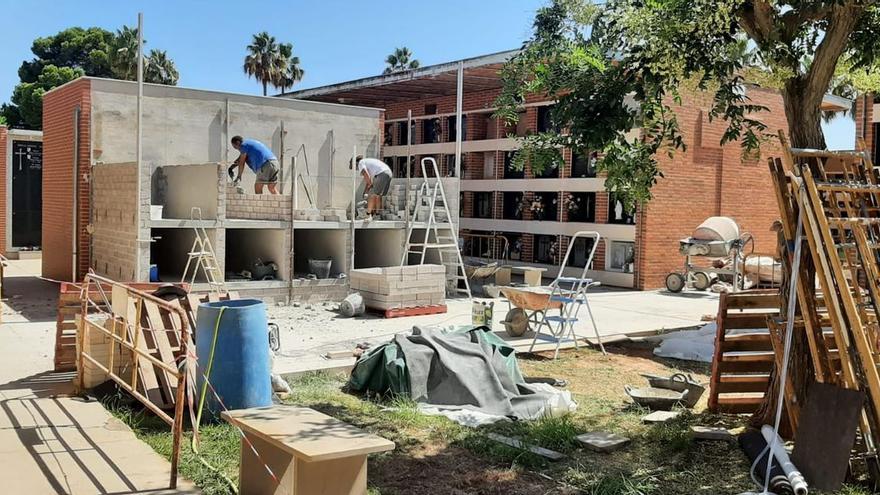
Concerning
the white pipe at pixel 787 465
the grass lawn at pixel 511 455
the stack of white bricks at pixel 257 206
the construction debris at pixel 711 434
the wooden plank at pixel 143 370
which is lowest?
the grass lawn at pixel 511 455

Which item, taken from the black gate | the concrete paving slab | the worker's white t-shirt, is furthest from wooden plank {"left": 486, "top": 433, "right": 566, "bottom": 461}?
the black gate

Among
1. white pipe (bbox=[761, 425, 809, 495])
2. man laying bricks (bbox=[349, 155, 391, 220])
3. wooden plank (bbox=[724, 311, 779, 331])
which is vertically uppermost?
man laying bricks (bbox=[349, 155, 391, 220])

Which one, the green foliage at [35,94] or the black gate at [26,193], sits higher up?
the green foliage at [35,94]

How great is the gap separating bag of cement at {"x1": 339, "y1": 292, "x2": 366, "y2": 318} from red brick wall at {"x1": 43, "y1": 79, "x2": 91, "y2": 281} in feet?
21.5

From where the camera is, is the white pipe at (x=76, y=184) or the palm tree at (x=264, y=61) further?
the palm tree at (x=264, y=61)

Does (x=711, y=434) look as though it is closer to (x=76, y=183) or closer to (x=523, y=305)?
(x=523, y=305)

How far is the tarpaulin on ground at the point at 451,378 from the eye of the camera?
849cm

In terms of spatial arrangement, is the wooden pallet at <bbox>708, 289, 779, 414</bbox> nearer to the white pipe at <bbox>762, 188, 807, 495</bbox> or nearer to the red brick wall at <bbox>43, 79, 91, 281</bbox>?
the white pipe at <bbox>762, 188, 807, 495</bbox>

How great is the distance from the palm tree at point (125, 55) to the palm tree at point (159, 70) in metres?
1.22

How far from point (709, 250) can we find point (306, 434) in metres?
17.5

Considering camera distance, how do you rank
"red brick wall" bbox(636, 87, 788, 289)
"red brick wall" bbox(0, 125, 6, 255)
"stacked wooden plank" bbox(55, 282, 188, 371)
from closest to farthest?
"stacked wooden plank" bbox(55, 282, 188, 371) < "red brick wall" bbox(636, 87, 788, 289) < "red brick wall" bbox(0, 125, 6, 255)

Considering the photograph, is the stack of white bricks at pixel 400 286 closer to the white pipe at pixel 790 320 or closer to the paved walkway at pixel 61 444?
the paved walkway at pixel 61 444

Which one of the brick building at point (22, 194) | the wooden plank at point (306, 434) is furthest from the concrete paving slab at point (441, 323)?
the brick building at point (22, 194)

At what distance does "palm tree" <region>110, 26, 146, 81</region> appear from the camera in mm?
47031
